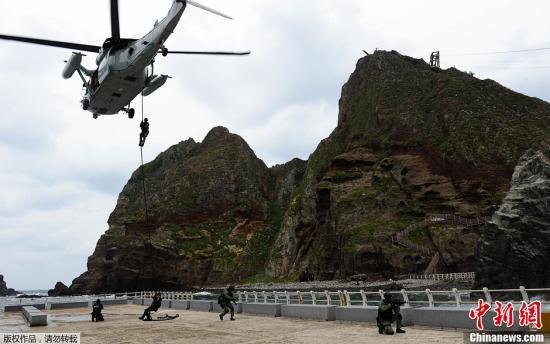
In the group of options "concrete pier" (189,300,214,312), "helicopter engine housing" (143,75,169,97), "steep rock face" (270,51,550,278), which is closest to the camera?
"helicopter engine housing" (143,75,169,97)

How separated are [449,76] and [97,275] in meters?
101

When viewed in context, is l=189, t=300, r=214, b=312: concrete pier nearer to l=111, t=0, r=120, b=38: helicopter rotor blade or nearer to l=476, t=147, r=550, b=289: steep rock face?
l=111, t=0, r=120, b=38: helicopter rotor blade

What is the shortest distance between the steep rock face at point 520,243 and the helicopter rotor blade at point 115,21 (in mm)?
46245

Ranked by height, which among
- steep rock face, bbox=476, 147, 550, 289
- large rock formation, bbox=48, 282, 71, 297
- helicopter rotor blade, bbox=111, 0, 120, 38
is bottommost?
large rock formation, bbox=48, 282, 71, 297

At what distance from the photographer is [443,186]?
267 feet

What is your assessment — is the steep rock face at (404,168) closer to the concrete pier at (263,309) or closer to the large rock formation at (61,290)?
the concrete pier at (263,309)

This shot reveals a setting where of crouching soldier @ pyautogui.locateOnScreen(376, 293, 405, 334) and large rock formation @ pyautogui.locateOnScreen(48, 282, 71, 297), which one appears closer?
crouching soldier @ pyautogui.locateOnScreen(376, 293, 405, 334)

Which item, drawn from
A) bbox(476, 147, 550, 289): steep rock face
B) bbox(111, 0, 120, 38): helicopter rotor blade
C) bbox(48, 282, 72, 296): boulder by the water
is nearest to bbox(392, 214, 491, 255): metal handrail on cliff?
bbox(476, 147, 550, 289): steep rock face

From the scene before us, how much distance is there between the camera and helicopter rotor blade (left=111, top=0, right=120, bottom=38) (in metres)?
21.0

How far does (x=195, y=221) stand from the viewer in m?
143

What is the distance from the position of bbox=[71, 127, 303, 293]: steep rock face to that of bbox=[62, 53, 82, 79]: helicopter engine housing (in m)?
92.6

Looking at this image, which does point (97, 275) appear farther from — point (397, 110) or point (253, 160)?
point (397, 110)

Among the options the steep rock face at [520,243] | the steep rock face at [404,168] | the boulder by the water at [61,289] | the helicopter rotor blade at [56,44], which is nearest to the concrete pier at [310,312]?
the helicopter rotor blade at [56,44]

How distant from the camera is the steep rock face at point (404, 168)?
73750mm
